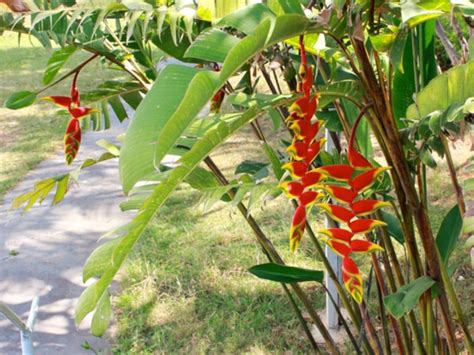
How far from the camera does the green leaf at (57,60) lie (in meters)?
1.22

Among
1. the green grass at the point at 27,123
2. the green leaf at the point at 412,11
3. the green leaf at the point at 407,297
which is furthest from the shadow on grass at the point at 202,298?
the green leaf at the point at 412,11

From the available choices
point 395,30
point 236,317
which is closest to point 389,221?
point 395,30

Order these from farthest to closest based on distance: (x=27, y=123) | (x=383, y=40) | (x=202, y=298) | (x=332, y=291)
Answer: (x=27, y=123), (x=202, y=298), (x=332, y=291), (x=383, y=40)

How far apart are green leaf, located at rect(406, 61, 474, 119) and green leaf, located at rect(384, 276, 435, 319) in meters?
0.32

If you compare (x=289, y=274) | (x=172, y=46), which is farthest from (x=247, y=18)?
(x=289, y=274)

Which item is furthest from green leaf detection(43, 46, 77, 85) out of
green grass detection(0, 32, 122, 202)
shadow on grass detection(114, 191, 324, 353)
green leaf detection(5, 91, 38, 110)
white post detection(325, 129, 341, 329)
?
green grass detection(0, 32, 122, 202)

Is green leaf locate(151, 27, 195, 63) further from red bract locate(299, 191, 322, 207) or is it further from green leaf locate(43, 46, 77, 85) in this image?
red bract locate(299, 191, 322, 207)

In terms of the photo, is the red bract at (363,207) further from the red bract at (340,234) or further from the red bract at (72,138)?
the red bract at (72,138)

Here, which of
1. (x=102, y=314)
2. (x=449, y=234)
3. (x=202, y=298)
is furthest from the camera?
(x=202, y=298)

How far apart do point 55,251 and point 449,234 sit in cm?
224

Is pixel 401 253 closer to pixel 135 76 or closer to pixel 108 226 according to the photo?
pixel 108 226

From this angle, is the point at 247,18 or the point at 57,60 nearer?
the point at 247,18

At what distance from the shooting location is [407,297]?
1108 mm

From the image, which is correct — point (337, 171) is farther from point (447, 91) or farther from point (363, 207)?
point (447, 91)
